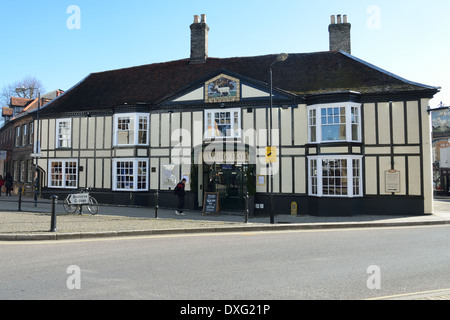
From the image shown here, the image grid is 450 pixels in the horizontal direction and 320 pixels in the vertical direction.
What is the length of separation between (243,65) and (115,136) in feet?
29.6

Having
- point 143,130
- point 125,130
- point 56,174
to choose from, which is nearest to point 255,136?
point 143,130

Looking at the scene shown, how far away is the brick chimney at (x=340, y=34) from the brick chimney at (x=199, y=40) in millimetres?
7994

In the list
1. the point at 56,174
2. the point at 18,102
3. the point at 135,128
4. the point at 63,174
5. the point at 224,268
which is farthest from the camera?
the point at 18,102

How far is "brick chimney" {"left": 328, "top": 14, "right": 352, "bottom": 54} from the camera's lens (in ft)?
67.5

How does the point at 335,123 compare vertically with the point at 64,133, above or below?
below

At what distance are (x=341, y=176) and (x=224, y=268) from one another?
1119 centimetres

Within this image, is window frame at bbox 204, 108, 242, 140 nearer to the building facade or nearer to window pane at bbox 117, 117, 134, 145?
the building facade

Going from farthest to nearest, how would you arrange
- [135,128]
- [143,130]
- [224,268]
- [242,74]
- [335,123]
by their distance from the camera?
1. [242,74]
2. [143,130]
3. [135,128]
4. [335,123]
5. [224,268]

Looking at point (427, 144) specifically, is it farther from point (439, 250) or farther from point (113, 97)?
point (113, 97)

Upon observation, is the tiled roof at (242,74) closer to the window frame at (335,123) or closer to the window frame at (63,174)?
the window frame at (335,123)

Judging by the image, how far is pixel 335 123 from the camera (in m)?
16.4

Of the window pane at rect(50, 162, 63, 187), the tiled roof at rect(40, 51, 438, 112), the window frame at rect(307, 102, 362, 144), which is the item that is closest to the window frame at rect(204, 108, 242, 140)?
the tiled roof at rect(40, 51, 438, 112)

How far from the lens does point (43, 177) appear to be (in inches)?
898

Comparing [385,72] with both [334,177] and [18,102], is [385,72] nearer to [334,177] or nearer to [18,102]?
[334,177]
